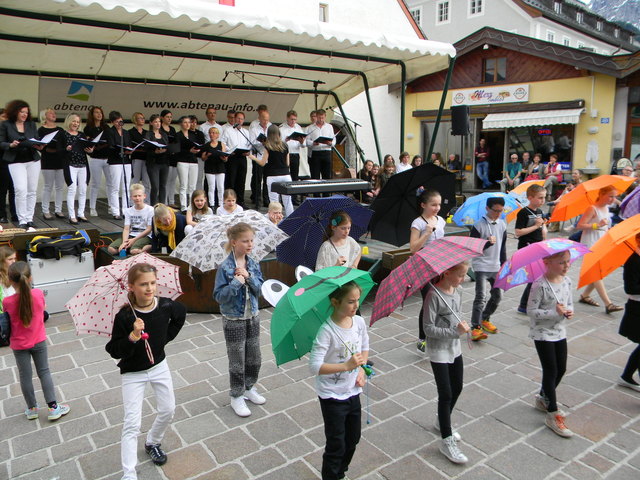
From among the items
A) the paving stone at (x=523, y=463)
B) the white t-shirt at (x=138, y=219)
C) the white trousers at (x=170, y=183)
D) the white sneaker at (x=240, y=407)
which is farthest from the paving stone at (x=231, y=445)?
the white trousers at (x=170, y=183)

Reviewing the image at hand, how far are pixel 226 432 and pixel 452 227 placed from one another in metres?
7.10

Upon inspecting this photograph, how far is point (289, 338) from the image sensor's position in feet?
11.1

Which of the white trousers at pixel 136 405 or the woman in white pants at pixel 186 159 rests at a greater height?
the woman in white pants at pixel 186 159

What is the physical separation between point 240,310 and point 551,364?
8.52ft

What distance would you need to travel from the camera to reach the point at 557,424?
4.30 m

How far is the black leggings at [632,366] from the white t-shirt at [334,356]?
317 centimetres

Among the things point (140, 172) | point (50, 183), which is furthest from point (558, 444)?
point (140, 172)

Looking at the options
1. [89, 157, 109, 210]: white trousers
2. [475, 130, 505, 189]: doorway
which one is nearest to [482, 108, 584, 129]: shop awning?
[475, 130, 505, 189]: doorway

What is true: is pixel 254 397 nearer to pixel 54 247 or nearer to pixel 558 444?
pixel 558 444

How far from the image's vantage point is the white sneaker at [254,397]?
191 inches

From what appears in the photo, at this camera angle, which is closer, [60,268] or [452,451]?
[452,451]

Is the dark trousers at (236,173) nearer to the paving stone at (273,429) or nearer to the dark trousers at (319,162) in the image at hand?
the dark trousers at (319,162)

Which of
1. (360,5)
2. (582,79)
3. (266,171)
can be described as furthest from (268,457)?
(582,79)

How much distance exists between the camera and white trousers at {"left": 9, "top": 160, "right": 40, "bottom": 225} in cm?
827
